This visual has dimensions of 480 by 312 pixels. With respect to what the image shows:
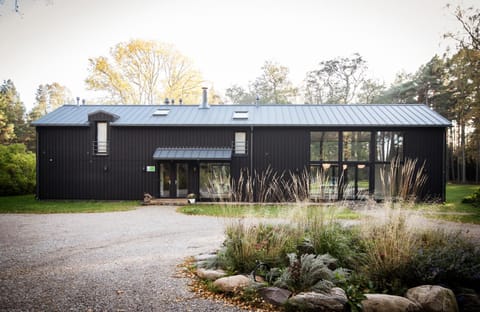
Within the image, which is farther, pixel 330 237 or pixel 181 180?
pixel 181 180

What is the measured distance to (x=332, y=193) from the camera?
6.85 m

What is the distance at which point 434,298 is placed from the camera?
330 centimetres

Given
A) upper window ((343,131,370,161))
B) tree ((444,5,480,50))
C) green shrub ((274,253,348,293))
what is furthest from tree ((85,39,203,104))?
green shrub ((274,253,348,293))

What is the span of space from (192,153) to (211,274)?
10653mm

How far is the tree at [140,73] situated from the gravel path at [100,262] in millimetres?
14980

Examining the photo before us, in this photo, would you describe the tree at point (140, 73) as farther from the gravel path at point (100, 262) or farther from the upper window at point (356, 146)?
the gravel path at point (100, 262)

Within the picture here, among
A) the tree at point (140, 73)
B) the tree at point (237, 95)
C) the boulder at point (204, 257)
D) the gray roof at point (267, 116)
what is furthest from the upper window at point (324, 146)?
the tree at point (237, 95)

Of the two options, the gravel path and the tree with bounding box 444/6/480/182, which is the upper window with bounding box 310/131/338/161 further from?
the tree with bounding box 444/6/480/182

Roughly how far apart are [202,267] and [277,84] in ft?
80.3

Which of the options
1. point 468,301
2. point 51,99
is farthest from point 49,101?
point 468,301

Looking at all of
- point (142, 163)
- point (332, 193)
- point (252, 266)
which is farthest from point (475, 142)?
point (252, 266)

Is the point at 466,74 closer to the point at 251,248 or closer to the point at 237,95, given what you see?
the point at 237,95

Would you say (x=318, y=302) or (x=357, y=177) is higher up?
(x=357, y=177)

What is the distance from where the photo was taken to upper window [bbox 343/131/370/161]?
14539 mm
